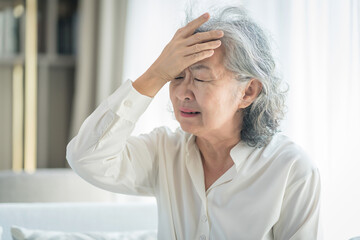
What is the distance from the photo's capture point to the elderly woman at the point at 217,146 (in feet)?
4.53

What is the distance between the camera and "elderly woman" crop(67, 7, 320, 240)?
138 cm

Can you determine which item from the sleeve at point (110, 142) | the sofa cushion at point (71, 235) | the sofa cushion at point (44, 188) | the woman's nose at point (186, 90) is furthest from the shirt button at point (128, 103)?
the sofa cushion at point (44, 188)

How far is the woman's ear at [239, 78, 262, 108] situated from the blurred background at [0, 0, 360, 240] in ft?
0.54

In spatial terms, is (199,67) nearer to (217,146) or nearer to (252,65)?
(252,65)

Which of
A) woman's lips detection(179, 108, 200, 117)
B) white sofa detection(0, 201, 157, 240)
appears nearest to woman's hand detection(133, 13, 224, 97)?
woman's lips detection(179, 108, 200, 117)

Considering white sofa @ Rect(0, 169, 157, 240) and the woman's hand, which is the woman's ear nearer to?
the woman's hand

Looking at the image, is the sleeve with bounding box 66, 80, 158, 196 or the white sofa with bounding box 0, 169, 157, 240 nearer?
the sleeve with bounding box 66, 80, 158, 196

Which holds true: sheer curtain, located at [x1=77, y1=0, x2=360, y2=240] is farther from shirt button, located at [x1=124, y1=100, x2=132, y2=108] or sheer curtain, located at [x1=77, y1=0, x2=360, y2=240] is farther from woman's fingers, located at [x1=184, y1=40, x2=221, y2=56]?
shirt button, located at [x1=124, y1=100, x2=132, y2=108]

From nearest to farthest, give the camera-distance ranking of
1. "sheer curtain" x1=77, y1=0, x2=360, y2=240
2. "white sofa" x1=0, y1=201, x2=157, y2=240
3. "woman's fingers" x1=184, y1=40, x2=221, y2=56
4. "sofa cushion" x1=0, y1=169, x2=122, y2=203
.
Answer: "woman's fingers" x1=184, y1=40, x2=221, y2=56 < "sheer curtain" x1=77, y1=0, x2=360, y2=240 < "white sofa" x1=0, y1=201, x2=157, y2=240 < "sofa cushion" x1=0, y1=169, x2=122, y2=203

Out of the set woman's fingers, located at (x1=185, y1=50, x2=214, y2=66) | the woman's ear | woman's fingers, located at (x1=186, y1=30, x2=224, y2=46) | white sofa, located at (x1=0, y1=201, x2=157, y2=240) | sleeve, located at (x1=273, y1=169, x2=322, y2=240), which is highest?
woman's fingers, located at (x1=186, y1=30, x2=224, y2=46)

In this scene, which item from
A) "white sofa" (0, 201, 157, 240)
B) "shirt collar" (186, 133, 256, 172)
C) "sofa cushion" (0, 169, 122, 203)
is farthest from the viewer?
"sofa cushion" (0, 169, 122, 203)

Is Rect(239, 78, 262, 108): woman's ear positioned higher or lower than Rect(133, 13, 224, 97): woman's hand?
lower

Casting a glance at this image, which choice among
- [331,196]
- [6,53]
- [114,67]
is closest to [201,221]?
[331,196]

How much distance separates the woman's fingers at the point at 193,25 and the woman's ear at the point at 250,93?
0.27m
